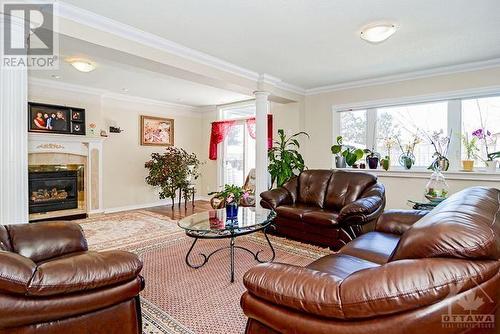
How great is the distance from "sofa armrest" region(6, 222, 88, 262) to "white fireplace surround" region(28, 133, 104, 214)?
3848 mm

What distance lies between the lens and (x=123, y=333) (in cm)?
160

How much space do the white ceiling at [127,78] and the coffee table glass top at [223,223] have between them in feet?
6.25

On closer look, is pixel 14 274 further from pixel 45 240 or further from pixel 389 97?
pixel 389 97

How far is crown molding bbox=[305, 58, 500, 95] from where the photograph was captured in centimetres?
391

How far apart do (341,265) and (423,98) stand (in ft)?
12.3

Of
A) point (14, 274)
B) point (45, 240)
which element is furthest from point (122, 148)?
point (14, 274)

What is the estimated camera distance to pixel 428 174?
14.3 ft

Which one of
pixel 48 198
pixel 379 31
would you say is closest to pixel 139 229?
pixel 48 198

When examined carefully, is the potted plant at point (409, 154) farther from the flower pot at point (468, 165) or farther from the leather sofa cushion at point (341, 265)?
the leather sofa cushion at point (341, 265)

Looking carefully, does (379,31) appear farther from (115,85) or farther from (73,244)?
(115,85)

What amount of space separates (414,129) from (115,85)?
546 cm

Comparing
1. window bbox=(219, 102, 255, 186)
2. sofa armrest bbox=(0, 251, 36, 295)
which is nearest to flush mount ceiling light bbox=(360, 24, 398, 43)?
sofa armrest bbox=(0, 251, 36, 295)

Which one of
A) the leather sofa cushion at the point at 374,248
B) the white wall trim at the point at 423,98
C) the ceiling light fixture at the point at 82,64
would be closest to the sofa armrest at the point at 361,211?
the leather sofa cushion at the point at 374,248

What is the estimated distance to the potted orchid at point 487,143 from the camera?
12.7 feet
